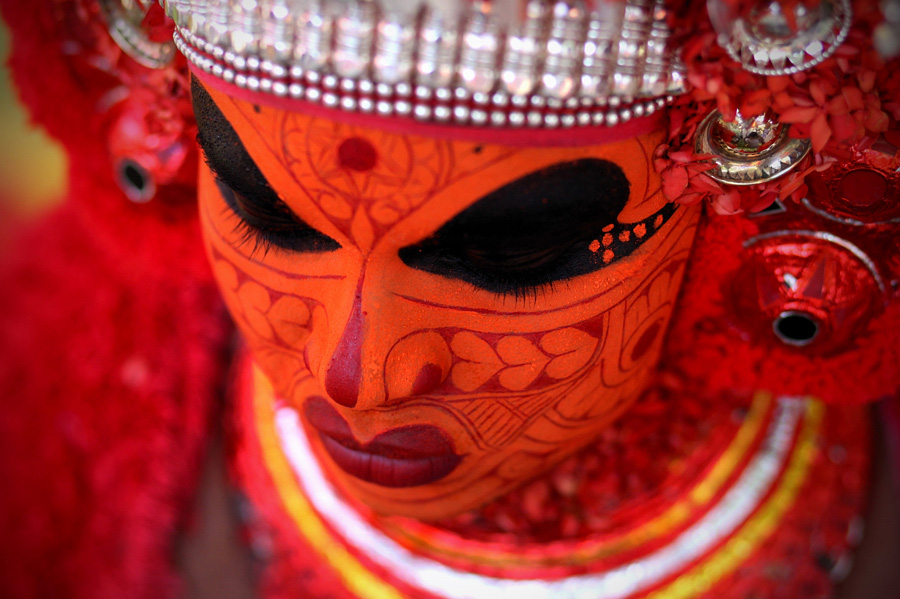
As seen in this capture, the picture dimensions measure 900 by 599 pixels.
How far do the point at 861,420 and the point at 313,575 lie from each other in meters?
1.14

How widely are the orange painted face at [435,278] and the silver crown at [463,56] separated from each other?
0.03 meters

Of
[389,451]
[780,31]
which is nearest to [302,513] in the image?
[389,451]

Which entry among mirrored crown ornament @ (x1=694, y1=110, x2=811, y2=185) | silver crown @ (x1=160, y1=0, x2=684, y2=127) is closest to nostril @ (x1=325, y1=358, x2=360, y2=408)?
silver crown @ (x1=160, y1=0, x2=684, y2=127)

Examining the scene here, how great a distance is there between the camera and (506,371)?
0.81 m

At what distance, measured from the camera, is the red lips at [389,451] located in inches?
33.4

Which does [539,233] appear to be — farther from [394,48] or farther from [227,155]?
[227,155]

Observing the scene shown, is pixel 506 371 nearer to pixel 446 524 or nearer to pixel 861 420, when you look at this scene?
pixel 446 524

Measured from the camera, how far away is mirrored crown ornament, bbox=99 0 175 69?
37.4 inches

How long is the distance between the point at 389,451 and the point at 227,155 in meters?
0.40

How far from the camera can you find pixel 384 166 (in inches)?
26.9

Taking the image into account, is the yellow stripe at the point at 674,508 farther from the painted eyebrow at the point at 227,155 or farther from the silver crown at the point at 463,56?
the silver crown at the point at 463,56

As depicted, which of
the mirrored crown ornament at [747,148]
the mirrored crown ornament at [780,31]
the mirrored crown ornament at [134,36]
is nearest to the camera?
the mirrored crown ornament at [780,31]

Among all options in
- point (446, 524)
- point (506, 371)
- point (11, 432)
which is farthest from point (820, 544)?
point (11, 432)

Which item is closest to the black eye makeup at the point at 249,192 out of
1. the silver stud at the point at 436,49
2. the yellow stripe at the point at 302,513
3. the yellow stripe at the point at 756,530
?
the silver stud at the point at 436,49
